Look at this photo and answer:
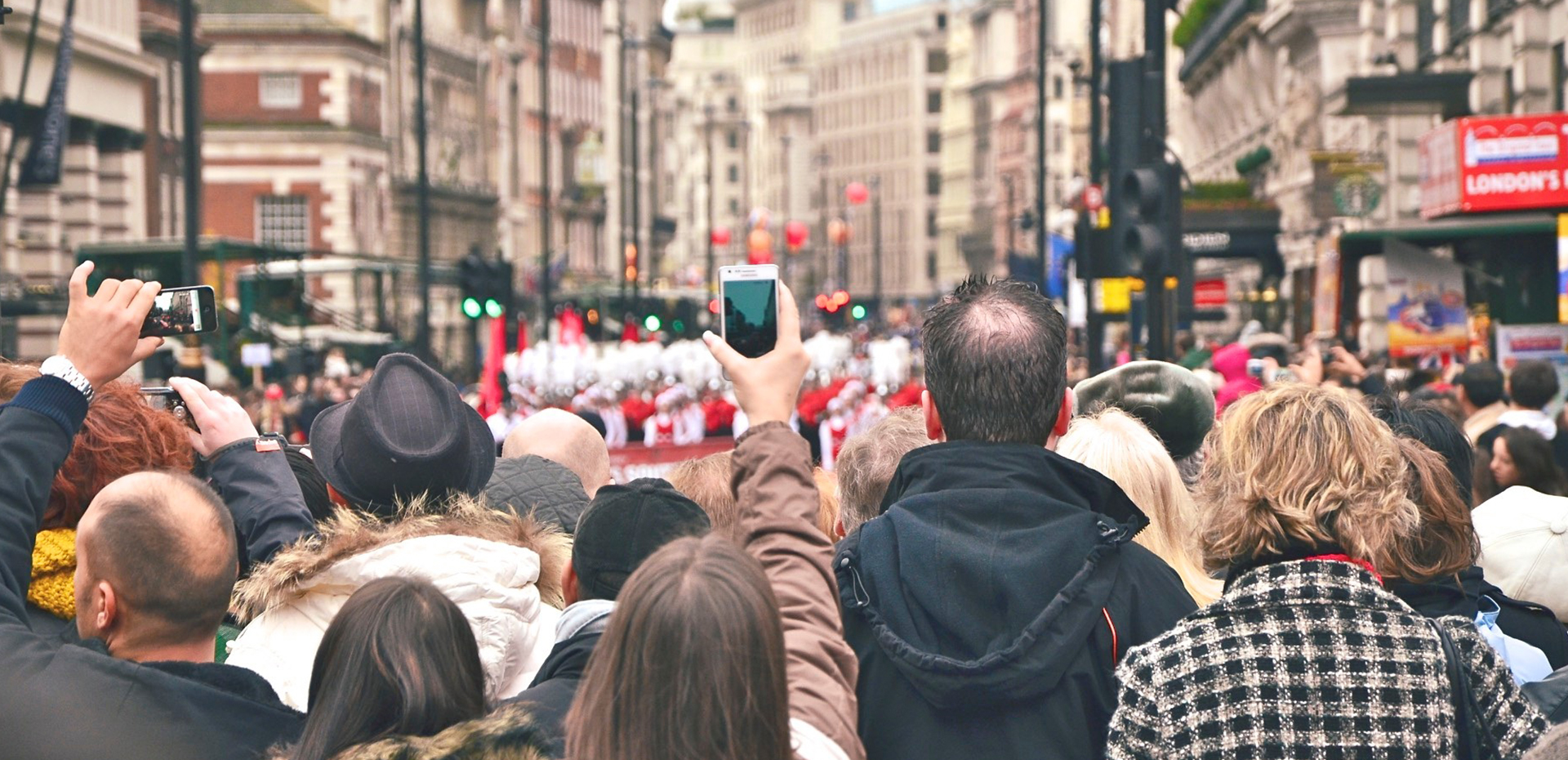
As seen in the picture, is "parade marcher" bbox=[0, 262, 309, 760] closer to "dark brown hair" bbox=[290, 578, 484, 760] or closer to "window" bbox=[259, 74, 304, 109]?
"dark brown hair" bbox=[290, 578, 484, 760]

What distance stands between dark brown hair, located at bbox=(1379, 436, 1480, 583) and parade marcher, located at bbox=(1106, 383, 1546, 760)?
0.48 m

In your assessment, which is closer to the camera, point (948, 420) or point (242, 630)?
point (948, 420)

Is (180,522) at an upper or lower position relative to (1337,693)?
upper

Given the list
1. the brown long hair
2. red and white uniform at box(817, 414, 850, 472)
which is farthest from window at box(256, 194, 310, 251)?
the brown long hair

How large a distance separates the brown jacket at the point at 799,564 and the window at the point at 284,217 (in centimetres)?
5784

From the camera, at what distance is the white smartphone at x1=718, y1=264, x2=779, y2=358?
148 inches

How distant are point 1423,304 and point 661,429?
35.7 feet

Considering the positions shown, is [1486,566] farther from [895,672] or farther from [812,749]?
[812,749]

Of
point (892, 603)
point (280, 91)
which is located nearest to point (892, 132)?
point (280, 91)

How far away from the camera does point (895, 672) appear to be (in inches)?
150

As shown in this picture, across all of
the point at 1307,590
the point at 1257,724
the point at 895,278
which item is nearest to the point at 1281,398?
the point at 1307,590

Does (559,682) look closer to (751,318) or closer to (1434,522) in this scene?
(751,318)

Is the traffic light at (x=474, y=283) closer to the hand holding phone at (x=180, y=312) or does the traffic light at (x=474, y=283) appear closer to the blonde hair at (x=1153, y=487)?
the blonde hair at (x=1153, y=487)

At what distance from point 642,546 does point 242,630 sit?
44.7 inches
